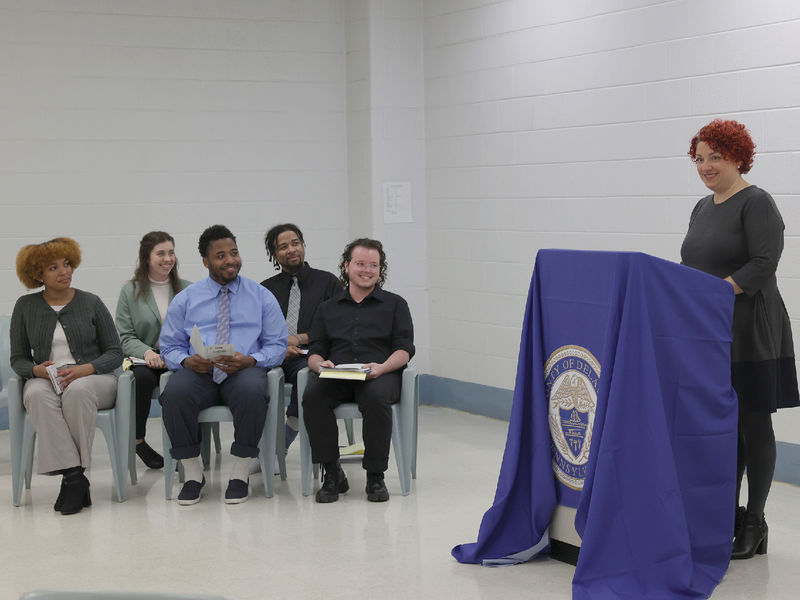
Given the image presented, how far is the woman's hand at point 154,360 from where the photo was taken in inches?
189

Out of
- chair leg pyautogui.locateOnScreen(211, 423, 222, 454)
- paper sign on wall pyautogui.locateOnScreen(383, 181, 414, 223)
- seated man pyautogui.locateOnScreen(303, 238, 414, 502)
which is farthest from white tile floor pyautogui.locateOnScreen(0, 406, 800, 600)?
paper sign on wall pyautogui.locateOnScreen(383, 181, 414, 223)

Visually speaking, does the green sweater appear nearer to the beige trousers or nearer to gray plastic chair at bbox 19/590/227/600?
the beige trousers

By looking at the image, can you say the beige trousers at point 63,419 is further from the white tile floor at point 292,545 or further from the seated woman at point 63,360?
the white tile floor at point 292,545

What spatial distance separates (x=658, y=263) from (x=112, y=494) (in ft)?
8.70

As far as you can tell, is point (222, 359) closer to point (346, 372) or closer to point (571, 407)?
point (346, 372)

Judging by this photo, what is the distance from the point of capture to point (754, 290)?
3475mm

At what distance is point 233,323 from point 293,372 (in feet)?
1.33

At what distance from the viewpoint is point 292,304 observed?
5121 mm

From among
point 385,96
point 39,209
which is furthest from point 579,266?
point 39,209

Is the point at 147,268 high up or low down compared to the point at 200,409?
up

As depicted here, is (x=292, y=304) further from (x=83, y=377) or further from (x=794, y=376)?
(x=794, y=376)

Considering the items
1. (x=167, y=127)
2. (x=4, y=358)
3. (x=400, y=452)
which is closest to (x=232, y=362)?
(x=400, y=452)

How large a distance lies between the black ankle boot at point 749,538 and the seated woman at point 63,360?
2.57 m

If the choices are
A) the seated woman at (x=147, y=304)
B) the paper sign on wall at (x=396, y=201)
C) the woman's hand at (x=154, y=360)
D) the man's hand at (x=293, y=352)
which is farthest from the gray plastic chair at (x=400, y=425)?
the paper sign on wall at (x=396, y=201)
